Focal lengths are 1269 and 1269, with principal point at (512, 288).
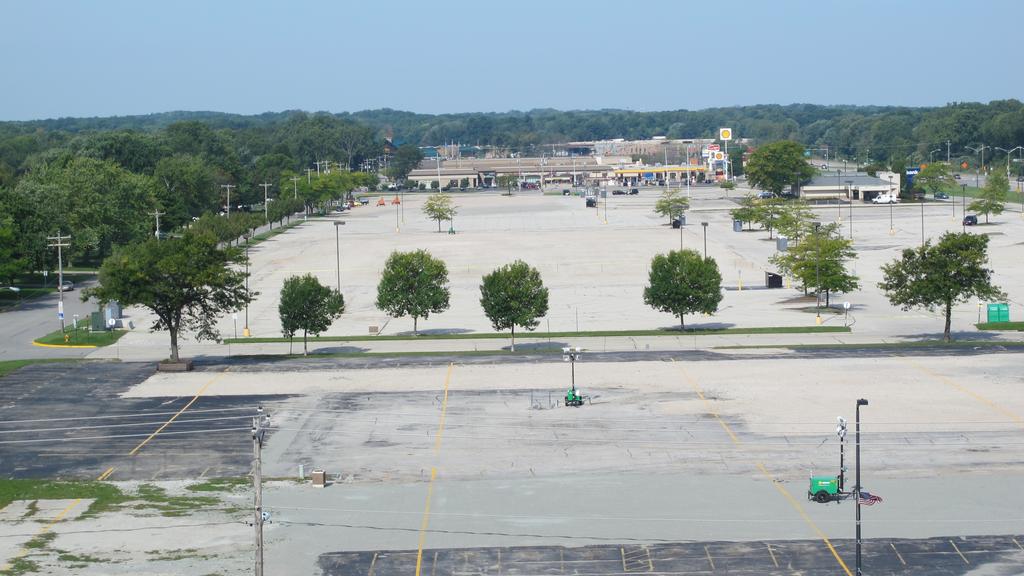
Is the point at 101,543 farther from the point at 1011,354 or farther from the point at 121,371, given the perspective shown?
the point at 1011,354

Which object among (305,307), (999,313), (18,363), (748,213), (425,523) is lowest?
(425,523)

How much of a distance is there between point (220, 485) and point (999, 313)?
177 ft

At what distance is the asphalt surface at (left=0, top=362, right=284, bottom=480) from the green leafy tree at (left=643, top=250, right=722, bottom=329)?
27.5 meters

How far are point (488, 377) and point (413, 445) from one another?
1402 centimetres

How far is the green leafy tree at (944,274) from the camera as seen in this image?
7081 centimetres

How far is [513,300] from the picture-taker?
73875mm

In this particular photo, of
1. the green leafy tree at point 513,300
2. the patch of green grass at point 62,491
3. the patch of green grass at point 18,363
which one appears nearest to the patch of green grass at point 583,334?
the green leafy tree at point 513,300

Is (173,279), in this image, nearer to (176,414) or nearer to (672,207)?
(176,414)

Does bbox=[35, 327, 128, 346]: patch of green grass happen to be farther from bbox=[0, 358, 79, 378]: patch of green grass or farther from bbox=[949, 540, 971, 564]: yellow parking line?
bbox=[949, 540, 971, 564]: yellow parking line

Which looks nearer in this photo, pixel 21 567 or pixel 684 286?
pixel 21 567

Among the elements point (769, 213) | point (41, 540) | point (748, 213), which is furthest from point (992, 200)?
point (41, 540)

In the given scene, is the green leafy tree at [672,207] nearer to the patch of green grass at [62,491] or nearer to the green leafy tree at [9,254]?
the green leafy tree at [9,254]

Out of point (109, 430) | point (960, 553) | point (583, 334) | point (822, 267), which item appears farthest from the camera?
point (822, 267)

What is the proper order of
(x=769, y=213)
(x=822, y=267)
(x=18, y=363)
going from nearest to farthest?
(x=18, y=363), (x=822, y=267), (x=769, y=213)
